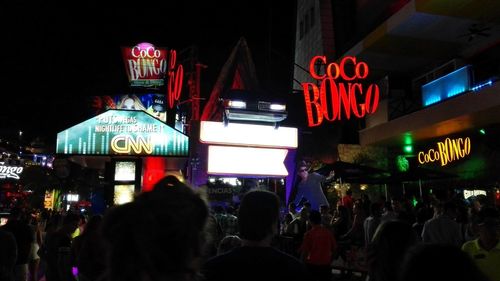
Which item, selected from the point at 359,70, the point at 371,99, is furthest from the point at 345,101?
the point at 359,70

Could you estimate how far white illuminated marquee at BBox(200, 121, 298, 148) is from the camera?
984 cm

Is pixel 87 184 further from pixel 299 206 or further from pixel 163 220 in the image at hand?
pixel 163 220

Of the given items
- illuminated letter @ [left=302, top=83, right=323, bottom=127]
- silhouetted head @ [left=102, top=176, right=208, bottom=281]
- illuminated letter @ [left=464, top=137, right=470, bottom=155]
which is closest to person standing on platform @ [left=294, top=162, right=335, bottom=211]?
illuminated letter @ [left=302, top=83, right=323, bottom=127]

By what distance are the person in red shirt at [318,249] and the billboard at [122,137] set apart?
388 cm

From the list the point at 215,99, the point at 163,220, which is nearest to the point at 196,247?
the point at 163,220

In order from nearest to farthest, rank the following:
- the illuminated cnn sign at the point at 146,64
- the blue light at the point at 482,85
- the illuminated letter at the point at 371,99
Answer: the blue light at the point at 482,85, the illuminated letter at the point at 371,99, the illuminated cnn sign at the point at 146,64

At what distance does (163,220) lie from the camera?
172cm

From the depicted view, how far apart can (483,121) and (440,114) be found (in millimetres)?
1176

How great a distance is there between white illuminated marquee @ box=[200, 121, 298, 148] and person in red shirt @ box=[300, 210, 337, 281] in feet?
8.30

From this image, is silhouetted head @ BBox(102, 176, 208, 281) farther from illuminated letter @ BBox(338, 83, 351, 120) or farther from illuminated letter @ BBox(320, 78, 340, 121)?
illuminated letter @ BBox(338, 83, 351, 120)

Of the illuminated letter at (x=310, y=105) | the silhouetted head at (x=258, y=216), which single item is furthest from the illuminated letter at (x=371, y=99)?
the silhouetted head at (x=258, y=216)

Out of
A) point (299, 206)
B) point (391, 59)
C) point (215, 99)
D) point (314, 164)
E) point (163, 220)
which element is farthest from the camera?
point (391, 59)

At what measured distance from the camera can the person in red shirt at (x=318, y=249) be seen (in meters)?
7.86

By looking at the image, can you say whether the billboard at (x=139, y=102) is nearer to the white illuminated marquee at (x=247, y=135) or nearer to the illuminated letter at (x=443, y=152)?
the illuminated letter at (x=443, y=152)
